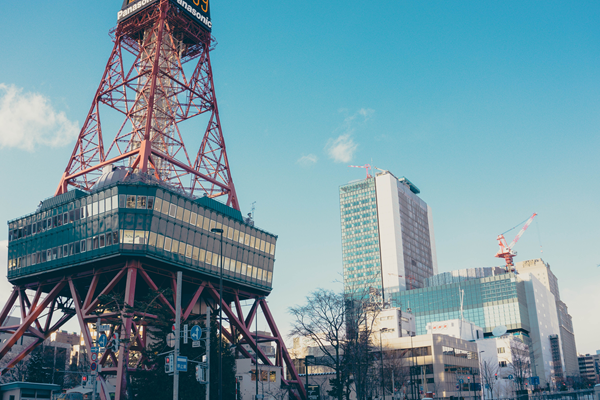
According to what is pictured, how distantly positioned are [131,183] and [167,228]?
7650 mm

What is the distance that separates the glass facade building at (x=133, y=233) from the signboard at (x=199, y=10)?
3367cm

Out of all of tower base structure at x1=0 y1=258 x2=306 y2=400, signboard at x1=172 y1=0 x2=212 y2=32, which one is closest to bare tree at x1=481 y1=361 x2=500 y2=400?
tower base structure at x1=0 y1=258 x2=306 y2=400

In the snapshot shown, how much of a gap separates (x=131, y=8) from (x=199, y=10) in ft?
37.2

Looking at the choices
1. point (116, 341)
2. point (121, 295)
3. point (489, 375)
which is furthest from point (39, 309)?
point (489, 375)

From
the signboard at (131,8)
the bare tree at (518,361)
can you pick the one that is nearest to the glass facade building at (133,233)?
the signboard at (131,8)

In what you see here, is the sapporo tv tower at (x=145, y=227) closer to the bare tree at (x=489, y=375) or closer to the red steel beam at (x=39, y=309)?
the red steel beam at (x=39, y=309)

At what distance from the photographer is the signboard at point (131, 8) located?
9262cm

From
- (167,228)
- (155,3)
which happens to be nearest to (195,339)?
(167,228)

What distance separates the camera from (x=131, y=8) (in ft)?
308

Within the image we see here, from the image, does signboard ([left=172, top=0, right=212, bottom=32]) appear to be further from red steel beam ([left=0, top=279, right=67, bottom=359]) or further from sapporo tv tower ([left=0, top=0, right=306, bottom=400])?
red steel beam ([left=0, top=279, right=67, bottom=359])

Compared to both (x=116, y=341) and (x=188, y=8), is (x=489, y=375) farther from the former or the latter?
(x=116, y=341)

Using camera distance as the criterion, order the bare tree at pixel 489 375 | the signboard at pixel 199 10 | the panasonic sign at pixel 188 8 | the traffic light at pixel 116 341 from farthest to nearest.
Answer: the bare tree at pixel 489 375 < the signboard at pixel 199 10 < the panasonic sign at pixel 188 8 < the traffic light at pixel 116 341

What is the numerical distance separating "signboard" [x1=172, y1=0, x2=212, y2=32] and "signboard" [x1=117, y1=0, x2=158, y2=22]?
5047 millimetres

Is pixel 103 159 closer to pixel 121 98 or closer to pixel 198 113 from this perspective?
pixel 121 98
